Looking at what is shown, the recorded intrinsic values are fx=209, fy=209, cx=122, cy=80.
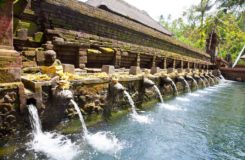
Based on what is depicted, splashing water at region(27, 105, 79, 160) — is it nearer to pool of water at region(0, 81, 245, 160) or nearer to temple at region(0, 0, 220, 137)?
pool of water at region(0, 81, 245, 160)

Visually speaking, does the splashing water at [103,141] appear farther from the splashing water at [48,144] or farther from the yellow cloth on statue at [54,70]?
the yellow cloth on statue at [54,70]

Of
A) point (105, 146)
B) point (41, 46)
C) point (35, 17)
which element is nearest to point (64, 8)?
point (35, 17)

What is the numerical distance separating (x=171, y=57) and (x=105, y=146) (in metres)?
12.8

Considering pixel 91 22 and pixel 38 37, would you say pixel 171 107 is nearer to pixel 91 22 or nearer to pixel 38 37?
pixel 91 22

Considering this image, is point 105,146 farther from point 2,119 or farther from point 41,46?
point 41,46

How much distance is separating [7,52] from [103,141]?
280cm

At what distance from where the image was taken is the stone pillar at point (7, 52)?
13.4ft

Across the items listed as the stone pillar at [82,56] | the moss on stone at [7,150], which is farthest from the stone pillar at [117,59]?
the moss on stone at [7,150]

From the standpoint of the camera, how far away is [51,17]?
24.7 ft

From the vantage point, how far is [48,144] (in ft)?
14.2

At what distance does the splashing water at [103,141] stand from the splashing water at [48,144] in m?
0.48

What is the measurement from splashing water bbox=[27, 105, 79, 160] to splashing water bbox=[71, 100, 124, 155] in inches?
19.0

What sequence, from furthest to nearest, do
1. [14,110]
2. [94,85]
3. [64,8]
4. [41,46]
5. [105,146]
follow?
[64,8] < [41,46] < [94,85] < [105,146] < [14,110]

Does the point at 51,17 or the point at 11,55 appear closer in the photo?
the point at 11,55
